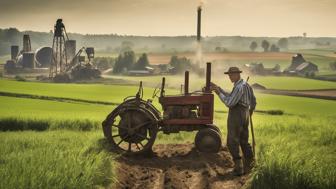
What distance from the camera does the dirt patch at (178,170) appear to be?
8.24 m

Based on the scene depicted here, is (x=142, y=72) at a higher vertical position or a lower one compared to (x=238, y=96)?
lower

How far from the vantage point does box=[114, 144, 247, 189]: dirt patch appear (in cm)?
824

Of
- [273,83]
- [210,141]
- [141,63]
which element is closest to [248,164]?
[210,141]

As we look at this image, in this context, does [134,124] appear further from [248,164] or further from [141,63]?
[141,63]

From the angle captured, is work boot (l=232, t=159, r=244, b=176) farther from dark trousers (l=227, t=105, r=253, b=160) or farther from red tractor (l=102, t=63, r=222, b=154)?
red tractor (l=102, t=63, r=222, b=154)

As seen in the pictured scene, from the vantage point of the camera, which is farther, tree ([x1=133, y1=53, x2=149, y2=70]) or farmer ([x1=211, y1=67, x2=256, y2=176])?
tree ([x1=133, y1=53, x2=149, y2=70])

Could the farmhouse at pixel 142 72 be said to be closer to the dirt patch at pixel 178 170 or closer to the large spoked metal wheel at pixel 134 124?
the large spoked metal wheel at pixel 134 124

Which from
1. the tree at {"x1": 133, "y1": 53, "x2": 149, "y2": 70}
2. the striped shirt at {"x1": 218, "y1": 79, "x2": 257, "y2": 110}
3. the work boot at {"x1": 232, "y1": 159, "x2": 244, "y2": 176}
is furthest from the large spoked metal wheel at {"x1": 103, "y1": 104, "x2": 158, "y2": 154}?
the tree at {"x1": 133, "y1": 53, "x2": 149, "y2": 70}

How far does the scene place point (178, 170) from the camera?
9.42 meters

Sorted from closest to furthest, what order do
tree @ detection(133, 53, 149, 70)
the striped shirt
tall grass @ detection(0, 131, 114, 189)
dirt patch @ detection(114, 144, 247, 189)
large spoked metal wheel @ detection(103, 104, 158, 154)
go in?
tall grass @ detection(0, 131, 114, 189) < dirt patch @ detection(114, 144, 247, 189) < the striped shirt < large spoked metal wheel @ detection(103, 104, 158, 154) < tree @ detection(133, 53, 149, 70)

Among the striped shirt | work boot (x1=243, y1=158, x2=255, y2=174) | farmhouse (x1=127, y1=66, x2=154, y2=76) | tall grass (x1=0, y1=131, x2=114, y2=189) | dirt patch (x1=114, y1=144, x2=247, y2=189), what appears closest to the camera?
tall grass (x1=0, y1=131, x2=114, y2=189)

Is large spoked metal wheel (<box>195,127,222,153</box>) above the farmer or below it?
below

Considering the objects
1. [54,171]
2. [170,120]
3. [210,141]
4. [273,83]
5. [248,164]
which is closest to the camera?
[54,171]

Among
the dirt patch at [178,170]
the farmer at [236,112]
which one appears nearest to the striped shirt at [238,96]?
the farmer at [236,112]
